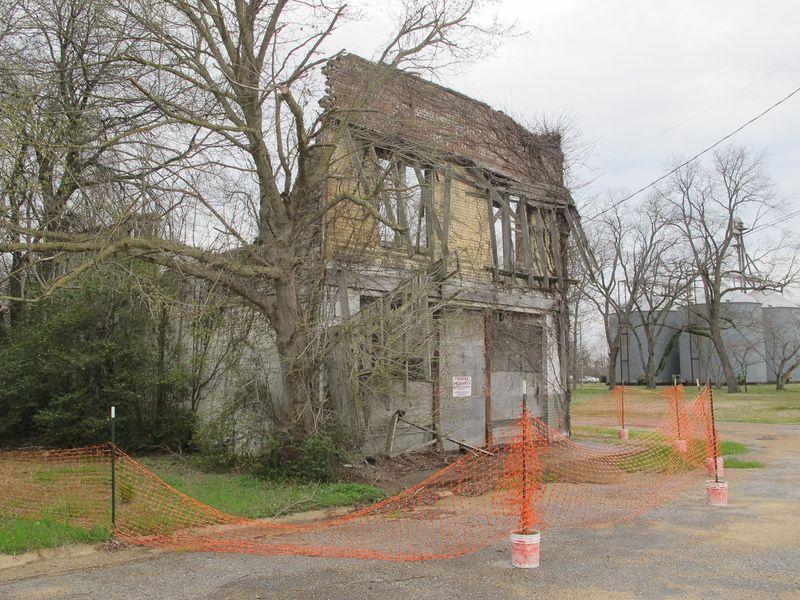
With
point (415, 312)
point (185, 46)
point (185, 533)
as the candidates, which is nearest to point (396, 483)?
point (415, 312)

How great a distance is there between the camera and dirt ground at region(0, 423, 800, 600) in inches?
229

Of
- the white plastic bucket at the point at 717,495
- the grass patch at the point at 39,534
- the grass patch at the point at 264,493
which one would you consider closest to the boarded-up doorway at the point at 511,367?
the grass patch at the point at 264,493

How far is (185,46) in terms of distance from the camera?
10484mm

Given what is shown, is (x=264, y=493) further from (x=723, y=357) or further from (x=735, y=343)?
(x=735, y=343)

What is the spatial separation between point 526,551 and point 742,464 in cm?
951

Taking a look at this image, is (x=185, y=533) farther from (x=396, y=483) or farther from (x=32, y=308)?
(x=32, y=308)

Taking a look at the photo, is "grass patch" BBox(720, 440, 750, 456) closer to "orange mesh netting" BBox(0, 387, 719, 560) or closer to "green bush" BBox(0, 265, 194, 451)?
"orange mesh netting" BBox(0, 387, 719, 560)

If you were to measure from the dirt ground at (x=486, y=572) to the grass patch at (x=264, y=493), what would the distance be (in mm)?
1836

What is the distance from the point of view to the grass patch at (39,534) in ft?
22.7

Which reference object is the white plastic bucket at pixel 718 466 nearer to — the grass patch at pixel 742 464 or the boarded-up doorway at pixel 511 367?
the grass patch at pixel 742 464

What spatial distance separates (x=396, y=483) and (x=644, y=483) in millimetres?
4293

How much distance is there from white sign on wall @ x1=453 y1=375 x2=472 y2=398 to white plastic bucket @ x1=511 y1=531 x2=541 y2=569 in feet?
24.6

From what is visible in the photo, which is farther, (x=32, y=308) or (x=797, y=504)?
(x=32, y=308)

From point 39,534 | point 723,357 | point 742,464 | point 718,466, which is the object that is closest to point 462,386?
point 718,466
